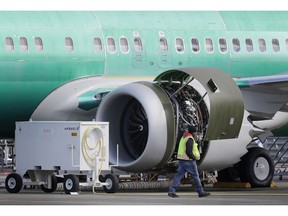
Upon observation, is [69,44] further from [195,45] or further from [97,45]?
[195,45]

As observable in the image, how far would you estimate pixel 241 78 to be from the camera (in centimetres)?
3606

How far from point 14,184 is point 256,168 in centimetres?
654

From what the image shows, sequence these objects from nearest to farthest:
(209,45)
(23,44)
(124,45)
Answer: (23,44)
(124,45)
(209,45)

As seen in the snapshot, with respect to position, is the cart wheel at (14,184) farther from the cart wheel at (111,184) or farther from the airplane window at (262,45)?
the airplane window at (262,45)

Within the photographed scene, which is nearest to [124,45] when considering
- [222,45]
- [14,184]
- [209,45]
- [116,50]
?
[116,50]

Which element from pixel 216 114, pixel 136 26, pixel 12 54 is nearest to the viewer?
pixel 216 114

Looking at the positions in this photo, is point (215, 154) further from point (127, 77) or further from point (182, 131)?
point (127, 77)

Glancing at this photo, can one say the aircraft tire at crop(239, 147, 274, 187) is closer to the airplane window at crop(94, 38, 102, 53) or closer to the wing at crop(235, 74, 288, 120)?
the wing at crop(235, 74, 288, 120)

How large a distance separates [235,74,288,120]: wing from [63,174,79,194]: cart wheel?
5.46m

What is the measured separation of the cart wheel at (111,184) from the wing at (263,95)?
458 cm

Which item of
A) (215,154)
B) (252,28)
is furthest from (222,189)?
(252,28)

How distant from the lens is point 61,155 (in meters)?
31.7

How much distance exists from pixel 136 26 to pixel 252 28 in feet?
11.7

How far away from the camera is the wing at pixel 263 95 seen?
33.9 meters
